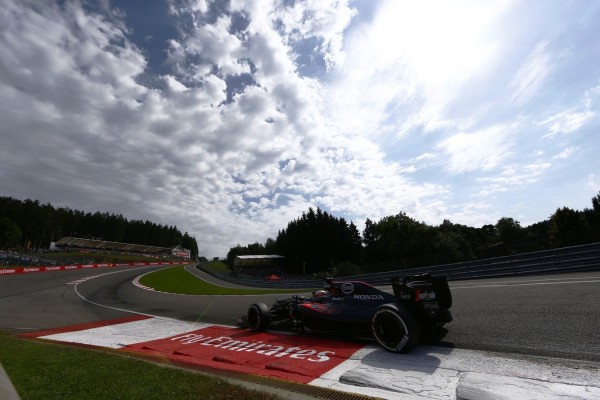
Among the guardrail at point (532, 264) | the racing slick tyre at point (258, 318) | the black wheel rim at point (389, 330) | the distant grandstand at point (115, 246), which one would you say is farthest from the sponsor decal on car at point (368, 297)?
the distant grandstand at point (115, 246)

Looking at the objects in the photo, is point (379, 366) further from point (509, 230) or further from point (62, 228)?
point (62, 228)

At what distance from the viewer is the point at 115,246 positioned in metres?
136

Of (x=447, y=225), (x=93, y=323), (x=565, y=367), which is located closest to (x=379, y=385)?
(x=565, y=367)

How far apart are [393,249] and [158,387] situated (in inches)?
2423

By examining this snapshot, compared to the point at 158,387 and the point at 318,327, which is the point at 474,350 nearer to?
the point at 318,327

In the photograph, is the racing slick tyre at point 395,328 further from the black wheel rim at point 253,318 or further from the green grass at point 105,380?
the black wheel rim at point 253,318

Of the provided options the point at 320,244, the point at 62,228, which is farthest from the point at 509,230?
the point at 62,228

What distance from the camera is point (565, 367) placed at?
15.2 feet

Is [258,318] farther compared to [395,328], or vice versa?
[258,318]

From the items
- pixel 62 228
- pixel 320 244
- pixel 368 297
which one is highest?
pixel 62 228

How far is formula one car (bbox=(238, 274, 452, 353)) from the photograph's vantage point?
242 inches

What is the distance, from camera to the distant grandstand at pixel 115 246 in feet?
401

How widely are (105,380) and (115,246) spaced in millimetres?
150498

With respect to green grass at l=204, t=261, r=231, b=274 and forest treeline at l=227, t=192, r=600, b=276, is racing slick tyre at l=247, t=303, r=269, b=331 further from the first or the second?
green grass at l=204, t=261, r=231, b=274
